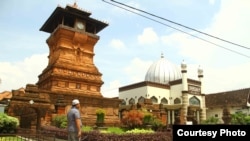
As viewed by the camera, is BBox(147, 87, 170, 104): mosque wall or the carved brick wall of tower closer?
the carved brick wall of tower

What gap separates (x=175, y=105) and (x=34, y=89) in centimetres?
2482

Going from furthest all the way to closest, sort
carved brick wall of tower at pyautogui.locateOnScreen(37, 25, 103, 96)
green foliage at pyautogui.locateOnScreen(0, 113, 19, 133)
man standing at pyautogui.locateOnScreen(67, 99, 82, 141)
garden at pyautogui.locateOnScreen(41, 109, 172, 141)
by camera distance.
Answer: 1. carved brick wall of tower at pyautogui.locateOnScreen(37, 25, 103, 96)
2. green foliage at pyautogui.locateOnScreen(0, 113, 19, 133)
3. garden at pyautogui.locateOnScreen(41, 109, 172, 141)
4. man standing at pyautogui.locateOnScreen(67, 99, 82, 141)

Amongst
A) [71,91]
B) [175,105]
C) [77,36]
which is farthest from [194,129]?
[175,105]

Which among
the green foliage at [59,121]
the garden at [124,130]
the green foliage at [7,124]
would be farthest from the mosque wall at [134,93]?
the green foliage at [7,124]

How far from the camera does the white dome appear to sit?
4516 centimetres

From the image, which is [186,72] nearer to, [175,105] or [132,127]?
[175,105]

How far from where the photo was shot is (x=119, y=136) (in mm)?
11766

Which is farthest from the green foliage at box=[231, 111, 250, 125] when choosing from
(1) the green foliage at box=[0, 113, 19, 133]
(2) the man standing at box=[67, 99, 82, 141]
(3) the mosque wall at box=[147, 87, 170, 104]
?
(2) the man standing at box=[67, 99, 82, 141]

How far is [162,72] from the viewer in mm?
45750

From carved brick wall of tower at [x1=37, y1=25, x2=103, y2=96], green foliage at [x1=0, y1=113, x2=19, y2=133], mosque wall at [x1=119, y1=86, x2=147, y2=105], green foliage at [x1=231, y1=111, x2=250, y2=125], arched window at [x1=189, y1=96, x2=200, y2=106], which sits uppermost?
carved brick wall of tower at [x1=37, y1=25, x2=103, y2=96]

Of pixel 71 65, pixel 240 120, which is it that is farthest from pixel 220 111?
pixel 71 65

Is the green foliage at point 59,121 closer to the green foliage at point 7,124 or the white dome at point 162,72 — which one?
the green foliage at point 7,124

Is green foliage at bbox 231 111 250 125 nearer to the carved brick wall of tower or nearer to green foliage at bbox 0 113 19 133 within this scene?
the carved brick wall of tower

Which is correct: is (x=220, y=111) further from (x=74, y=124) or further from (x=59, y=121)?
(x=74, y=124)
